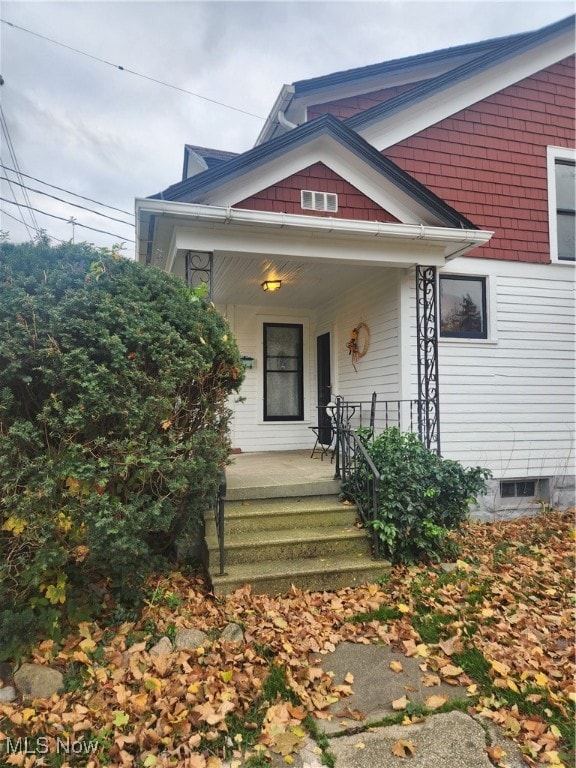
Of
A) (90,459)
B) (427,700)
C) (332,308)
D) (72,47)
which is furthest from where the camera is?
(72,47)

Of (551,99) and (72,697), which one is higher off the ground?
(551,99)

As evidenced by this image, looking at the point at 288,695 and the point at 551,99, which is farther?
the point at 551,99

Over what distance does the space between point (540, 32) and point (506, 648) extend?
8.46 metres

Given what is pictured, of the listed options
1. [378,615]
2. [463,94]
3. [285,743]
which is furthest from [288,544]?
[463,94]

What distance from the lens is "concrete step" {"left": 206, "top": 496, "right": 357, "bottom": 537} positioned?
3828mm

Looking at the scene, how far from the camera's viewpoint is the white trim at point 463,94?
6.25m

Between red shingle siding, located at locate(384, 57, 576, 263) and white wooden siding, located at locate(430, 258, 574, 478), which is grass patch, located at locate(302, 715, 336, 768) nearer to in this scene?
white wooden siding, located at locate(430, 258, 574, 478)

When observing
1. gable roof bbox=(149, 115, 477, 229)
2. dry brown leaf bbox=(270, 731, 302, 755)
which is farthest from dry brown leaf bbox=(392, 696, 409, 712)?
gable roof bbox=(149, 115, 477, 229)

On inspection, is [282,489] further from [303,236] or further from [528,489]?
[528,489]

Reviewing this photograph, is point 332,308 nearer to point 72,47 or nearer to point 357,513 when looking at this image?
point 357,513

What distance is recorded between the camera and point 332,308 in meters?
7.55

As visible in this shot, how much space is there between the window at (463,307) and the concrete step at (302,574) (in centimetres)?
365

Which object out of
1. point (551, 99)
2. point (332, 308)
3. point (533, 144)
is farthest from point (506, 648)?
point (551, 99)

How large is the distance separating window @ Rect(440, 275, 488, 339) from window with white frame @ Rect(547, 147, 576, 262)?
1.46 metres
